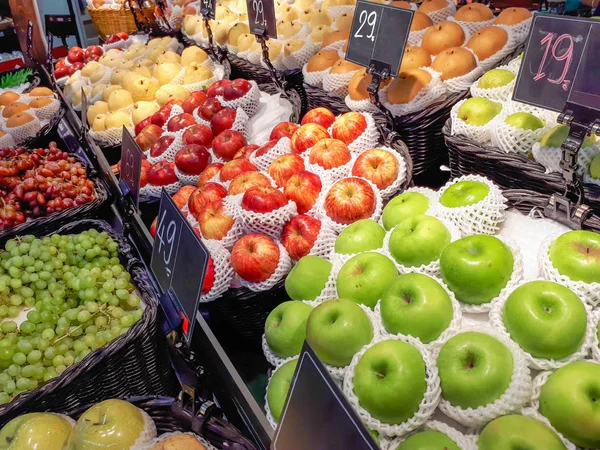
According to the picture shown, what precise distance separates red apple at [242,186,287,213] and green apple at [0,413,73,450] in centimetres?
90

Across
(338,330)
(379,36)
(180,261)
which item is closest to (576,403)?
(338,330)

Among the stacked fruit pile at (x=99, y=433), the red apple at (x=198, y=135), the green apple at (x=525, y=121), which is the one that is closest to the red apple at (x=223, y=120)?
the red apple at (x=198, y=135)

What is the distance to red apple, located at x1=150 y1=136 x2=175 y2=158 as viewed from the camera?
266 centimetres

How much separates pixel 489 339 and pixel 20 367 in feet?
4.44

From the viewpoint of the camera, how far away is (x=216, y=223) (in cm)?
187

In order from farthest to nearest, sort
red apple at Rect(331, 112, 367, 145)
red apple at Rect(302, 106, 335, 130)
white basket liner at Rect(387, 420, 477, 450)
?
red apple at Rect(302, 106, 335, 130)
red apple at Rect(331, 112, 367, 145)
white basket liner at Rect(387, 420, 477, 450)

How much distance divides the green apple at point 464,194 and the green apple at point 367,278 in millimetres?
300

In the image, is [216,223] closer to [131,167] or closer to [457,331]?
[131,167]

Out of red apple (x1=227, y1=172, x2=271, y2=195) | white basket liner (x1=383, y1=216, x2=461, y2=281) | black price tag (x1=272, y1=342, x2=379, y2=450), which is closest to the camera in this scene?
black price tag (x1=272, y1=342, x2=379, y2=450)

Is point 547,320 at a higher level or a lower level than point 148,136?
higher

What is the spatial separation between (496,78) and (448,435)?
141cm

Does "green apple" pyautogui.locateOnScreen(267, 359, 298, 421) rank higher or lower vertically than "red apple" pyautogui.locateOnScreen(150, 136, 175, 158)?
higher

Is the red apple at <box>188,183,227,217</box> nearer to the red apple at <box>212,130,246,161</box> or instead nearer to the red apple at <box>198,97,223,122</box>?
the red apple at <box>212,130,246,161</box>

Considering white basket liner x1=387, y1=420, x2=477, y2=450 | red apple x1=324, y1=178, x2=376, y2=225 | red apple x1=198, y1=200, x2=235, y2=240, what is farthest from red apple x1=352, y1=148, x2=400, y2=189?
white basket liner x1=387, y1=420, x2=477, y2=450
